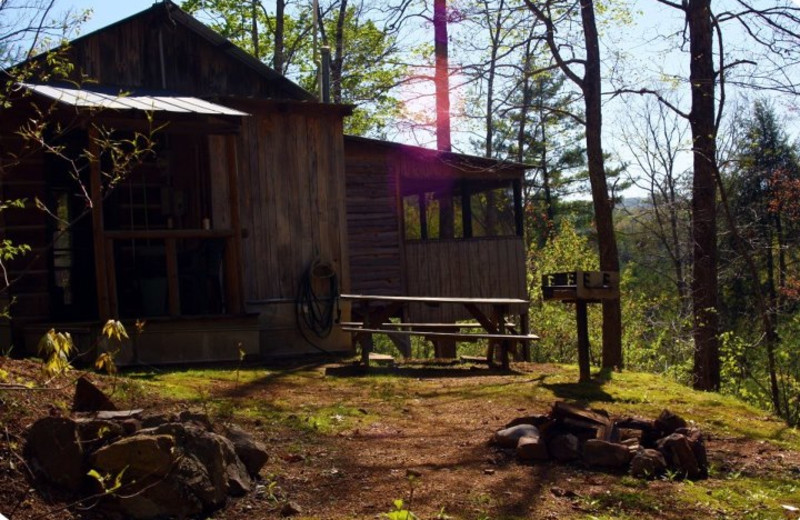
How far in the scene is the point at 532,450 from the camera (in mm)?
6707

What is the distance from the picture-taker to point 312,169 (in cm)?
1508

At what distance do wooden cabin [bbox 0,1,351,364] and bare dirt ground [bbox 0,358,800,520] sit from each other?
4.02m

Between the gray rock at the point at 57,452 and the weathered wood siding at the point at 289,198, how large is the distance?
30.5 ft

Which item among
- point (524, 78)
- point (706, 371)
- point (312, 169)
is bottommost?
point (706, 371)

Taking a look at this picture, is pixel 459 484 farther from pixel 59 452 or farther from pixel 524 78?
pixel 524 78

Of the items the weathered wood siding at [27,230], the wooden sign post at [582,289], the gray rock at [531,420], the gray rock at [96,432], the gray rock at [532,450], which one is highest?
the weathered wood siding at [27,230]

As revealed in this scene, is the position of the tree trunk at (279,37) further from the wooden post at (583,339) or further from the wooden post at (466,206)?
the wooden post at (583,339)

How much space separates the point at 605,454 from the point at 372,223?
11.7m

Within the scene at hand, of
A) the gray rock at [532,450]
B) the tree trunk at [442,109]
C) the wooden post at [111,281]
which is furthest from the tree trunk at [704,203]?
the tree trunk at [442,109]

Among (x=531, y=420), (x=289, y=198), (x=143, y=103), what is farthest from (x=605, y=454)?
(x=289, y=198)

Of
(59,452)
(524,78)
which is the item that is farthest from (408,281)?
(59,452)

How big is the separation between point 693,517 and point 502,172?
14.1 metres

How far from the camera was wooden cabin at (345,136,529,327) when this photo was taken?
1780cm

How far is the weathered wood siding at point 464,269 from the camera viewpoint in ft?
59.6
